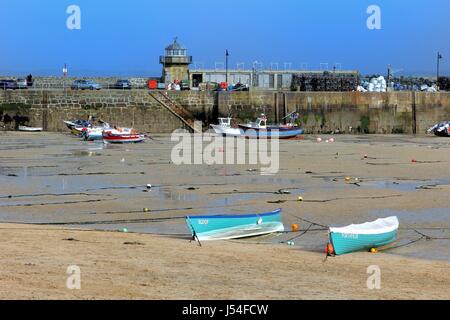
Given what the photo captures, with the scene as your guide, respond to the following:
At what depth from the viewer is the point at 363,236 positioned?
10430mm

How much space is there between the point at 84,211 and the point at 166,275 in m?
6.22

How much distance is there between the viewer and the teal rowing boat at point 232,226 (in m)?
10.8

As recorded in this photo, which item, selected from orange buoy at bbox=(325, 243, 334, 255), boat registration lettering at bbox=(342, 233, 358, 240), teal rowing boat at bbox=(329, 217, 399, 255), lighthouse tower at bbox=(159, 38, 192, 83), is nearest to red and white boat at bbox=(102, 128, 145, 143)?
lighthouse tower at bbox=(159, 38, 192, 83)

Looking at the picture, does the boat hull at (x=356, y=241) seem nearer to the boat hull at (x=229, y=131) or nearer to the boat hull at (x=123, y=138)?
the boat hull at (x=123, y=138)

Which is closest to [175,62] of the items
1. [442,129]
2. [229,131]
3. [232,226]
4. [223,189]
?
[229,131]

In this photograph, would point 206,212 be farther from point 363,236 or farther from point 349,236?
point 349,236

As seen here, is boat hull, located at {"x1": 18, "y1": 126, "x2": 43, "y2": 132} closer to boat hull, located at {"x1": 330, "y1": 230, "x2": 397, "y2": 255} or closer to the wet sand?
the wet sand

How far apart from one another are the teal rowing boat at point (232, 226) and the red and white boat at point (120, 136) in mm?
19346

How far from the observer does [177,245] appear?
10438 mm

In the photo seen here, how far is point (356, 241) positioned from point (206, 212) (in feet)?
14.2

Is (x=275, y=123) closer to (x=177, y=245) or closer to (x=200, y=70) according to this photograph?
(x=200, y=70)

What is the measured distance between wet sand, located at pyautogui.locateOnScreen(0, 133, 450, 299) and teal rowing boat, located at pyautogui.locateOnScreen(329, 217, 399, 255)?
0.71 ft

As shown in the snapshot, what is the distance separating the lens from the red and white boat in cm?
3053
